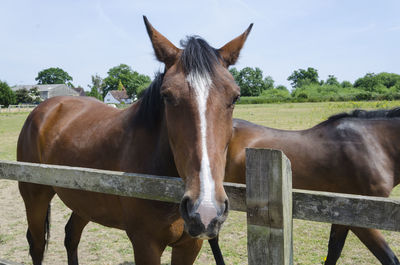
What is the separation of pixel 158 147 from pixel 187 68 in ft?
2.27

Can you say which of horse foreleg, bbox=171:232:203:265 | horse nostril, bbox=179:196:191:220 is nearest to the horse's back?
horse foreleg, bbox=171:232:203:265

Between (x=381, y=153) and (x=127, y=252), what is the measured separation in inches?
139

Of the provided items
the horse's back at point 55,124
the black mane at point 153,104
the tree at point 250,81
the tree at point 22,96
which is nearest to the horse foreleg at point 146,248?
the black mane at point 153,104

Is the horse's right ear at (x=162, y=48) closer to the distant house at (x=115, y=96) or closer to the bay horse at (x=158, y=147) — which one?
the bay horse at (x=158, y=147)

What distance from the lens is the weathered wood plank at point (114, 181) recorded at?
1519mm

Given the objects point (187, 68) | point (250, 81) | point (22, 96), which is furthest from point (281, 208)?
point (22, 96)

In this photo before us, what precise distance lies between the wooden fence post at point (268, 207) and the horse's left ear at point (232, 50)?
1.03 metres

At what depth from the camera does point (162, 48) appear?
6.70 ft

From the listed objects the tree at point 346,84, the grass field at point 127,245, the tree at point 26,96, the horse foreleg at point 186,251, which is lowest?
the grass field at point 127,245

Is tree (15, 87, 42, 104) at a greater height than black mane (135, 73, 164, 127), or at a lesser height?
greater

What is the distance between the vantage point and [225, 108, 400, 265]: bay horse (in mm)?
3412

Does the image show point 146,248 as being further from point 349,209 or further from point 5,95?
point 5,95

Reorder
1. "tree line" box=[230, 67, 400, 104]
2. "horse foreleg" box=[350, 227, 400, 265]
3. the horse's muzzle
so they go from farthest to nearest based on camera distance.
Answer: "tree line" box=[230, 67, 400, 104] < "horse foreleg" box=[350, 227, 400, 265] < the horse's muzzle

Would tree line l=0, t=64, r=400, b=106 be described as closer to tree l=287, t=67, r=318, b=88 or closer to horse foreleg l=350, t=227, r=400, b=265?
tree l=287, t=67, r=318, b=88
